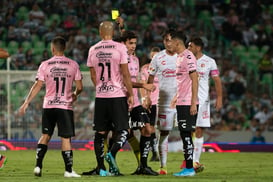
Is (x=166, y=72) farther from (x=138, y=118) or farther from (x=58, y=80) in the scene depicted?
(x=58, y=80)

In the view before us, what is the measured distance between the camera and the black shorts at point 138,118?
1431 cm

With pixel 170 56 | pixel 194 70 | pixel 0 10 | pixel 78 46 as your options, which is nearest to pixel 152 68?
pixel 170 56

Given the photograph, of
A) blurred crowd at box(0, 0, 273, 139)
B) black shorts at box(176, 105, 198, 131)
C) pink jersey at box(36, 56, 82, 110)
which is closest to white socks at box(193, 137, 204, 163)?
black shorts at box(176, 105, 198, 131)

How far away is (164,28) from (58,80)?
18.1 m

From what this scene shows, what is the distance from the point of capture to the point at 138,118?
14.3 m

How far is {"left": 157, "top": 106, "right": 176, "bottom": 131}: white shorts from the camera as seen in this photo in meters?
14.9

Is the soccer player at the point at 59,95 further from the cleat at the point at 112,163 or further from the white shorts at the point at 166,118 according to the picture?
the white shorts at the point at 166,118

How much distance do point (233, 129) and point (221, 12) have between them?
8070 millimetres

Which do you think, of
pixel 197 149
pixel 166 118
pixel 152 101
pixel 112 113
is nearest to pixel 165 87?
pixel 166 118

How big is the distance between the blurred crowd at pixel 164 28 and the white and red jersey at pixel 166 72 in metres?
11.9

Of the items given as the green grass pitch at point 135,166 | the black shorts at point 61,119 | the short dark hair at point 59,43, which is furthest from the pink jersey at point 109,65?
the green grass pitch at point 135,166

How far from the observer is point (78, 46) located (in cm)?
2994

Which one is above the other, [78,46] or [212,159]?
[78,46]

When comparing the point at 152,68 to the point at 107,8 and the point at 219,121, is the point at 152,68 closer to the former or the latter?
the point at 219,121
